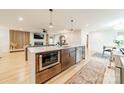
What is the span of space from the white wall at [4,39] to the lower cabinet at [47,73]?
6.64 metres

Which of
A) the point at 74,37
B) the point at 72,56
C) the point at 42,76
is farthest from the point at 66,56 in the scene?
the point at 74,37

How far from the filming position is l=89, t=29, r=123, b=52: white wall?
36.9 feet

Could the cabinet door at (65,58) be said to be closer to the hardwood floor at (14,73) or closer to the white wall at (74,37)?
the hardwood floor at (14,73)

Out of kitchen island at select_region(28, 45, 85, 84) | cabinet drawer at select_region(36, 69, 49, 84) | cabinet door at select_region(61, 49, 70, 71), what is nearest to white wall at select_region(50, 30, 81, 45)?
cabinet door at select_region(61, 49, 70, 71)

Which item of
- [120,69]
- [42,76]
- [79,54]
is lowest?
[42,76]

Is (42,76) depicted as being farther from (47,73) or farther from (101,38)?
(101,38)

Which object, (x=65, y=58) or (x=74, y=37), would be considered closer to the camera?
(x=65, y=58)

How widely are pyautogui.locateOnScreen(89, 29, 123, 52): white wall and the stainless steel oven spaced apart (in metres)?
9.20

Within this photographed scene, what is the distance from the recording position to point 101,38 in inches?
466

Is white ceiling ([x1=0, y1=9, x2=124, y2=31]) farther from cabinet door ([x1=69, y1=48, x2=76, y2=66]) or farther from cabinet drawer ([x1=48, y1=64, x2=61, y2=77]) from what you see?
cabinet drawer ([x1=48, y1=64, x2=61, y2=77])

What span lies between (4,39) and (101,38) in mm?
9140

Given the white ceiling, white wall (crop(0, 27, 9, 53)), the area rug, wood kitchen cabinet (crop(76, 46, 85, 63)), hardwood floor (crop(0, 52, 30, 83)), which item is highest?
the white ceiling
